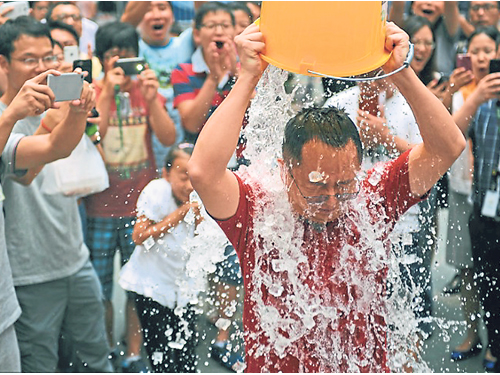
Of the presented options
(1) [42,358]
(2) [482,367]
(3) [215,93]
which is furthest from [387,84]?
(1) [42,358]

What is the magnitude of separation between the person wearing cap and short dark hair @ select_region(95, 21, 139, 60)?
2.21 metres

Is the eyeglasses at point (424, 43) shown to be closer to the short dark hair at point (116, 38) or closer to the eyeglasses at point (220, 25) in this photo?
the eyeglasses at point (220, 25)

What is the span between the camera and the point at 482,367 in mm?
4062

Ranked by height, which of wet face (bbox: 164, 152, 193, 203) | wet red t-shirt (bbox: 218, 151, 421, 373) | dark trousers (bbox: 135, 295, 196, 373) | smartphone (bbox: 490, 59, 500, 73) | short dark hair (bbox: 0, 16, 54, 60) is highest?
short dark hair (bbox: 0, 16, 54, 60)

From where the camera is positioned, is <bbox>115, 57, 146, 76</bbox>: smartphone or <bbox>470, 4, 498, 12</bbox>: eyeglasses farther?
<bbox>470, 4, 498, 12</bbox>: eyeglasses

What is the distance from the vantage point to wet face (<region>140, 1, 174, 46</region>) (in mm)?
4777

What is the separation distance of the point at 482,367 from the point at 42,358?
2.28 metres

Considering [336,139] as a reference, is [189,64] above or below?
below

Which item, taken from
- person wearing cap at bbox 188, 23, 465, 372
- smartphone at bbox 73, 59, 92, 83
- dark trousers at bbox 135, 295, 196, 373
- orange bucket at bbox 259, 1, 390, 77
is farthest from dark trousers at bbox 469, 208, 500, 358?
orange bucket at bbox 259, 1, 390, 77

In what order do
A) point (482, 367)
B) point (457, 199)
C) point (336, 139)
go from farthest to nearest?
1. point (457, 199)
2. point (482, 367)
3. point (336, 139)

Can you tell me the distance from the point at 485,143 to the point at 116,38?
2.15 m

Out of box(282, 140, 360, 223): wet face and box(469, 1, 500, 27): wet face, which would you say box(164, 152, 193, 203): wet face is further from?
box(469, 1, 500, 27): wet face

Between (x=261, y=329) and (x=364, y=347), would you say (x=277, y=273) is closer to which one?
(x=261, y=329)

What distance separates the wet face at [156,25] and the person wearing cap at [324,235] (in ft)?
8.68
